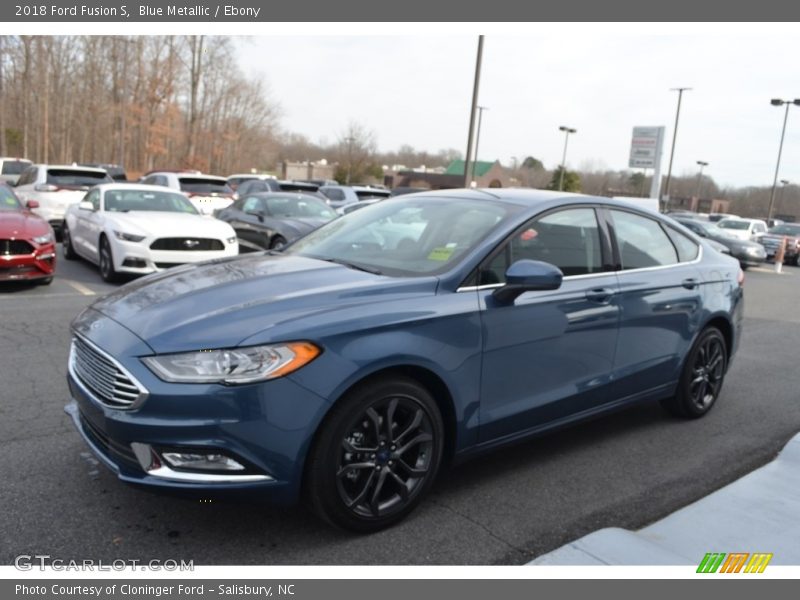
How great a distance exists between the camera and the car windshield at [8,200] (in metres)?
9.47

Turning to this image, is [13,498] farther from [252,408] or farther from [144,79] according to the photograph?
[144,79]

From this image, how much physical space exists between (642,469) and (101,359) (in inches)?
125

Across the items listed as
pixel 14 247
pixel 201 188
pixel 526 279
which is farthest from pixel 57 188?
pixel 526 279

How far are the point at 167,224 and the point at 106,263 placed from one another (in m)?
1.12

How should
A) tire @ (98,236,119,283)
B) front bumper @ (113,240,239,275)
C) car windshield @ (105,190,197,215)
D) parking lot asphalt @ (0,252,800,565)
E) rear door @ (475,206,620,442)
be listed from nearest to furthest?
parking lot asphalt @ (0,252,800,565) → rear door @ (475,206,620,442) → front bumper @ (113,240,239,275) → tire @ (98,236,119,283) → car windshield @ (105,190,197,215)

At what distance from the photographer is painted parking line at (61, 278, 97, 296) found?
9006 mm

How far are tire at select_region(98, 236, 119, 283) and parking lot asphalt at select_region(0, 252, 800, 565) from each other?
410 centimetres

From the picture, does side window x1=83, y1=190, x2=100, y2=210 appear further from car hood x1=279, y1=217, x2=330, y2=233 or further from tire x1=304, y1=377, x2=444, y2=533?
tire x1=304, y1=377, x2=444, y2=533

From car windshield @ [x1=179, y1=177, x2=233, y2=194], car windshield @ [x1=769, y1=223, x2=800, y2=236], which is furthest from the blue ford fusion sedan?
car windshield @ [x1=769, y1=223, x2=800, y2=236]

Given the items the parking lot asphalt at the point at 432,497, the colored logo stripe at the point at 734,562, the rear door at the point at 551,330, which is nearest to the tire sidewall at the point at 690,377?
the parking lot asphalt at the point at 432,497

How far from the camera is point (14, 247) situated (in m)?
8.48

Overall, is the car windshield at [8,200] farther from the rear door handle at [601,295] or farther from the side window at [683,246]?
the side window at [683,246]

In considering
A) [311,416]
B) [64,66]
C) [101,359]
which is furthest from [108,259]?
[64,66]

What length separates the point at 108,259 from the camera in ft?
32.3
